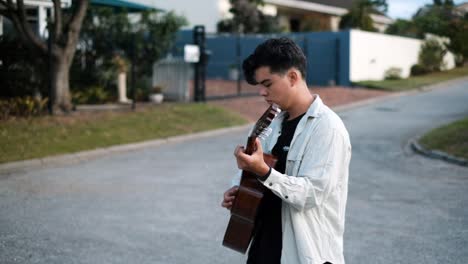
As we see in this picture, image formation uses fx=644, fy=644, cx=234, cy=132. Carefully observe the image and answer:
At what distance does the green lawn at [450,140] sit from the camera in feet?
35.1

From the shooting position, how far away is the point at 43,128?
12.1m

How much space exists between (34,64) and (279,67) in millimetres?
13486

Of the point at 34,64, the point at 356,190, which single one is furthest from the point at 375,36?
the point at 356,190

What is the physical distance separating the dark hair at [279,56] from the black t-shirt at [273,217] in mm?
233

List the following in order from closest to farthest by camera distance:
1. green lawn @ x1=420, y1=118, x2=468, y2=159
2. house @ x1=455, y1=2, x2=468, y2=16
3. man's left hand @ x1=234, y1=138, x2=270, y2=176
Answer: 1. man's left hand @ x1=234, y1=138, x2=270, y2=176
2. green lawn @ x1=420, y1=118, x2=468, y2=159
3. house @ x1=455, y1=2, x2=468, y2=16

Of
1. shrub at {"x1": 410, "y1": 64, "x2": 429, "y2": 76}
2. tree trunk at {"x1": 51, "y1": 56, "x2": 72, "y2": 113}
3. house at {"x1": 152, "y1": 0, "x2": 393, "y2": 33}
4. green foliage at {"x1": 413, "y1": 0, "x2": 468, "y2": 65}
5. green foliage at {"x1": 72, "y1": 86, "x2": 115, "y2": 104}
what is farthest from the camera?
green foliage at {"x1": 413, "y1": 0, "x2": 468, "y2": 65}

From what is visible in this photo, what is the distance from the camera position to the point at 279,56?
99.6 inches

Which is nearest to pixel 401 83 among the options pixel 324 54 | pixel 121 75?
pixel 324 54

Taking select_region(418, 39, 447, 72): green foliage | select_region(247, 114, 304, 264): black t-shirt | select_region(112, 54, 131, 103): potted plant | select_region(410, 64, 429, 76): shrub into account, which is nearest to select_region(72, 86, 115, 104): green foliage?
select_region(112, 54, 131, 103): potted plant

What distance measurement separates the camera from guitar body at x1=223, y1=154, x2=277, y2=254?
2.59m

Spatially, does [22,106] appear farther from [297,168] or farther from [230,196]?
[297,168]

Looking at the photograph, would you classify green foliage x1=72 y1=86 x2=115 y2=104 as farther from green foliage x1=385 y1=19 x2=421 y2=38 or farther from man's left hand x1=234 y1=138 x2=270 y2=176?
green foliage x1=385 y1=19 x2=421 y2=38

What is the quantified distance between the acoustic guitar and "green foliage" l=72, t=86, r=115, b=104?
13.8 m

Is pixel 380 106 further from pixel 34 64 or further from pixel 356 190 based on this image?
pixel 356 190
